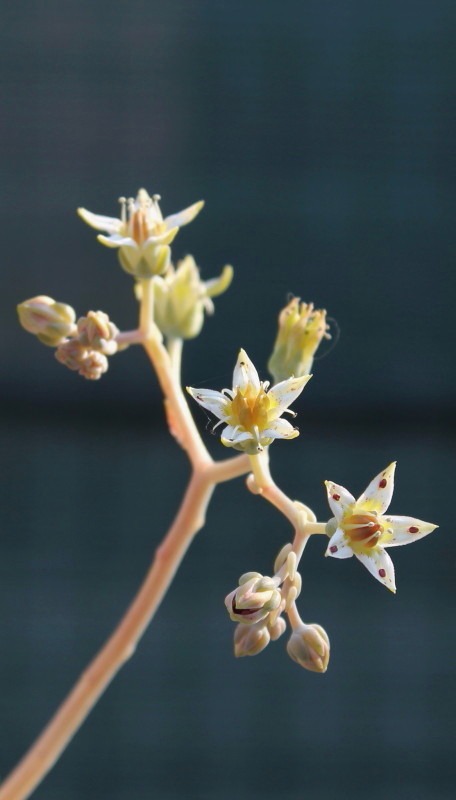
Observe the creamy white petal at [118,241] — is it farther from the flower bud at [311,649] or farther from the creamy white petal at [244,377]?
the flower bud at [311,649]

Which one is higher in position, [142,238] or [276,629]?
[142,238]

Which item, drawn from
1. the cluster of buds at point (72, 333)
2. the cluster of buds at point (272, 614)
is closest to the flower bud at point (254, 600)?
the cluster of buds at point (272, 614)

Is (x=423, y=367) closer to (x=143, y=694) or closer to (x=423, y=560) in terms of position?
(x=423, y=560)

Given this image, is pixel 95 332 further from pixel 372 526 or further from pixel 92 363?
pixel 372 526

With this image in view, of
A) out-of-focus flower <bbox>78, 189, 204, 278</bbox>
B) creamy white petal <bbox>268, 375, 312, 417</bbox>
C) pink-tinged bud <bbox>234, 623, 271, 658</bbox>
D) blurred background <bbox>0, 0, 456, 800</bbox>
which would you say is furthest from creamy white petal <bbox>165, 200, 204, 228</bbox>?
blurred background <bbox>0, 0, 456, 800</bbox>

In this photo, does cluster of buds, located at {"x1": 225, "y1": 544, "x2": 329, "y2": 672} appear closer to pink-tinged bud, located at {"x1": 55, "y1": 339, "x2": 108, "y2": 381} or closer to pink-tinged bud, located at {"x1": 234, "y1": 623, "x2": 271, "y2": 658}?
pink-tinged bud, located at {"x1": 234, "y1": 623, "x2": 271, "y2": 658}

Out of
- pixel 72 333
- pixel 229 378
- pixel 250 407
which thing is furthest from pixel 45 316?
pixel 229 378

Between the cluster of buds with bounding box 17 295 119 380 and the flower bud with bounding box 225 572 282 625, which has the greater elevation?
the cluster of buds with bounding box 17 295 119 380

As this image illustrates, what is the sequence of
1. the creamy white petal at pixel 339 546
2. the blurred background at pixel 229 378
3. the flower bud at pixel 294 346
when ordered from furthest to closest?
the blurred background at pixel 229 378
the flower bud at pixel 294 346
the creamy white petal at pixel 339 546
